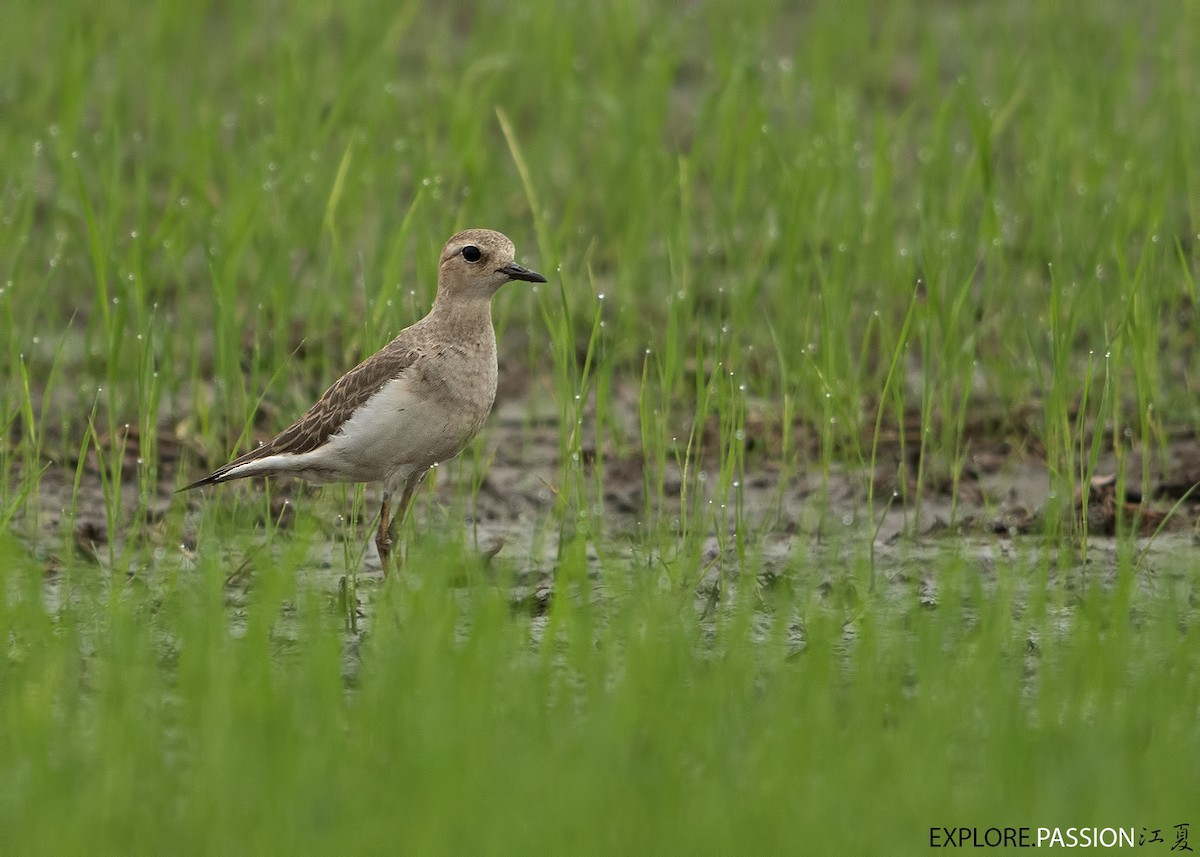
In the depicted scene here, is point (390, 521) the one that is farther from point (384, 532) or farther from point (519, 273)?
point (519, 273)

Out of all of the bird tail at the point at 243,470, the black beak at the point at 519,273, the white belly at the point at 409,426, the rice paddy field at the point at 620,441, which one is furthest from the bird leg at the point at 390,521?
the black beak at the point at 519,273

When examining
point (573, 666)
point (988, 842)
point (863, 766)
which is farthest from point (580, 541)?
point (988, 842)

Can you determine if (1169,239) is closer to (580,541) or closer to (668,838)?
(580,541)

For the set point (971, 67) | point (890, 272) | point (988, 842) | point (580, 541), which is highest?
point (971, 67)

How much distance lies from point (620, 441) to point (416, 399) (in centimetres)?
206

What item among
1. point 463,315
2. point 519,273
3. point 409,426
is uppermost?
point 519,273

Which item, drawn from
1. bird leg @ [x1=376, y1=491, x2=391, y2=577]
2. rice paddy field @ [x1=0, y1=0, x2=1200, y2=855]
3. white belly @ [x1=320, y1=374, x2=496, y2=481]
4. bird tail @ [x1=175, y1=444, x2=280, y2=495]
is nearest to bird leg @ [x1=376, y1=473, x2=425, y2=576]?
bird leg @ [x1=376, y1=491, x2=391, y2=577]

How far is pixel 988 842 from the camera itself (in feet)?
13.7

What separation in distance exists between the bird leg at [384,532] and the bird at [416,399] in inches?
0.5

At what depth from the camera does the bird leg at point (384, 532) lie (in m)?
6.60

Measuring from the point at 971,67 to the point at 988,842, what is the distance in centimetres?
602

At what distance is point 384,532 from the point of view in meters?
6.68

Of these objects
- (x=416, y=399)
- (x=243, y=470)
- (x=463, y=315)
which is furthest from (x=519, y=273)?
(x=243, y=470)

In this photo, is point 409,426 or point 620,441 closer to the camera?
point 409,426
